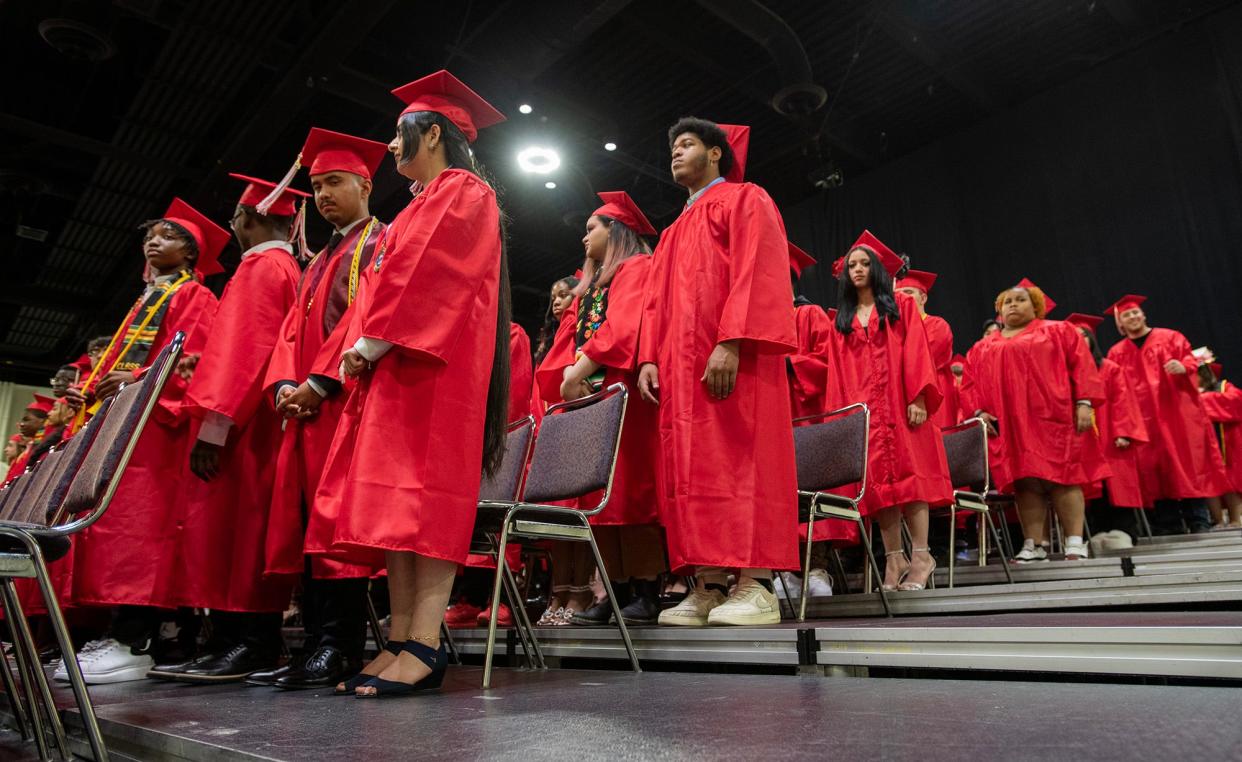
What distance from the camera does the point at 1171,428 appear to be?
6.18 meters

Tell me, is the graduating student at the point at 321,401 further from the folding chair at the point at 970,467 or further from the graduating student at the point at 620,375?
the folding chair at the point at 970,467

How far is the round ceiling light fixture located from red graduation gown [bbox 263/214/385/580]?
17.4 ft

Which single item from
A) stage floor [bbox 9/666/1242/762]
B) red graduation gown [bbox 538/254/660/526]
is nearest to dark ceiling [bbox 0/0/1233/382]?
Answer: red graduation gown [bbox 538/254/660/526]

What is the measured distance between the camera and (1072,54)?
779cm

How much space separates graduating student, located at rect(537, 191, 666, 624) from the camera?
3047mm

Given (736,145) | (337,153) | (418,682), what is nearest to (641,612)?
(418,682)

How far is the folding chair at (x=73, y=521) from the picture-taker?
1.43 meters

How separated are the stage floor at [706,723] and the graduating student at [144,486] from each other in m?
0.71

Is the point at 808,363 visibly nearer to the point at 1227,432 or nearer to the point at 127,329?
the point at 127,329

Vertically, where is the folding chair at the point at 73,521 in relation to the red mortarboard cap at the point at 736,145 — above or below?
below

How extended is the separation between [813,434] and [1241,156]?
238 inches

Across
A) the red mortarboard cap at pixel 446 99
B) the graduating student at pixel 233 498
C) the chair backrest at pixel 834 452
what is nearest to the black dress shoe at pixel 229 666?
the graduating student at pixel 233 498

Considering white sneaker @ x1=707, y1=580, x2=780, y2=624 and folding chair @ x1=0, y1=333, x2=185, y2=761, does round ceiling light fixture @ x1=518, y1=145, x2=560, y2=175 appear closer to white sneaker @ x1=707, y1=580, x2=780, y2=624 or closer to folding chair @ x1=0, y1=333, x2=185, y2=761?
white sneaker @ x1=707, y1=580, x2=780, y2=624

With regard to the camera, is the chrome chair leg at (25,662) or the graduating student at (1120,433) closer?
the chrome chair leg at (25,662)
